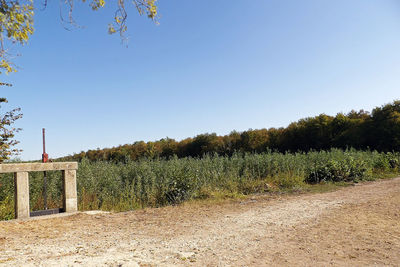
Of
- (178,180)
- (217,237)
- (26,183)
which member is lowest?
(217,237)

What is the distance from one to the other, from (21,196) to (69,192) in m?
1.00

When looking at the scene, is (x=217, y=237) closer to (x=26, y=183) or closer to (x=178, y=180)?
(x=178, y=180)

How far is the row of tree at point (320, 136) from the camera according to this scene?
2183 cm

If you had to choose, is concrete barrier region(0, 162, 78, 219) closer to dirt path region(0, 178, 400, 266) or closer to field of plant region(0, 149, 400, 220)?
dirt path region(0, 178, 400, 266)

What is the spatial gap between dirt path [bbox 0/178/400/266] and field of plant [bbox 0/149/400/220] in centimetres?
125

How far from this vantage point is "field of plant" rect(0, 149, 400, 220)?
24.6 ft

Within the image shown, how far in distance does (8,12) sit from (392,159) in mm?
18522

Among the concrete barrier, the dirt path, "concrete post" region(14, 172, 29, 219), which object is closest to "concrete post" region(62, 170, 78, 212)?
the concrete barrier

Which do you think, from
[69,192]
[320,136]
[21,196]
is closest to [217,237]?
[69,192]

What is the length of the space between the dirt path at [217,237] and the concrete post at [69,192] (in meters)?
0.46

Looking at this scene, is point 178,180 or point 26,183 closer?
point 26,183

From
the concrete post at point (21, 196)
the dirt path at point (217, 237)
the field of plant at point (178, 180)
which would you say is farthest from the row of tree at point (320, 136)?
the dirt path at point (217, 237)

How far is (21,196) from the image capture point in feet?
19.0

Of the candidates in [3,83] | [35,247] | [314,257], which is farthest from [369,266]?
[3,83]
